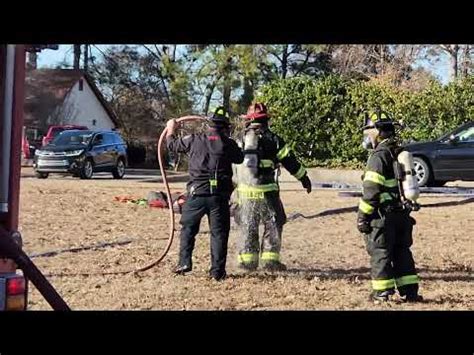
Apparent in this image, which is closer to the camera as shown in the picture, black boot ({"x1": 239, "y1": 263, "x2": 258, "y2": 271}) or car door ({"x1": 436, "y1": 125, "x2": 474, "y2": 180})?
black boot ({"x1": 239, "y1": 263, "x2": 258, "y2": 271})

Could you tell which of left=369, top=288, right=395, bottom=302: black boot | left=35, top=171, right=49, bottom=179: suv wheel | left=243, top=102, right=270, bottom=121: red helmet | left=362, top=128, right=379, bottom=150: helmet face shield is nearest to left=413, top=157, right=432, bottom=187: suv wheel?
left=243, top=102, right=270, bottom=121: red helmet

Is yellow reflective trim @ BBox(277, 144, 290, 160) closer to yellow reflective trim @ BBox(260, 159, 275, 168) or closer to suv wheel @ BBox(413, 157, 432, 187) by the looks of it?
yellow reflective trim @ BBox(260, 159, 275, 168)

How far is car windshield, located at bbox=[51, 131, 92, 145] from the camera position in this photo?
20.2 meters

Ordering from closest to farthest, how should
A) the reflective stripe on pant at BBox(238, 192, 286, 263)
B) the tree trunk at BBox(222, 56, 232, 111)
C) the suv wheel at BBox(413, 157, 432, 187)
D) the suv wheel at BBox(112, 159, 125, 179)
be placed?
1. the reflective stripe on pant at BBox(238, 192, 286, 263)
2. the suv wheel at BBox(413, 157, 432, 187)
3. the suv wheel at BBox(112, 159, 125, 179)
4. the tree trunk at BBox(222, 56, 232, 111)

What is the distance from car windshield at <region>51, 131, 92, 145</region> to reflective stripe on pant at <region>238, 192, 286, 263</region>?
1281cm

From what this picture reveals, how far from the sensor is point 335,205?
13.5 meters

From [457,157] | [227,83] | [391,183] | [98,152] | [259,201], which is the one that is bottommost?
[259,201]

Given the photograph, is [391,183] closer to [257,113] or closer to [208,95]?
[257,113]

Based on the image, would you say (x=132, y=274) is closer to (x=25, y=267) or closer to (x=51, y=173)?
(x=25, y=267)

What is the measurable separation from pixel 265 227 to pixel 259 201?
27 cm

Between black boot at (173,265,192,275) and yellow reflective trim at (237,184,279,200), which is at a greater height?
yellow reflective trim at (237,184,279,200)

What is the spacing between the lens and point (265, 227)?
796 centimetres

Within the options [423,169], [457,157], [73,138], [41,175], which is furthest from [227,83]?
[457,157]
